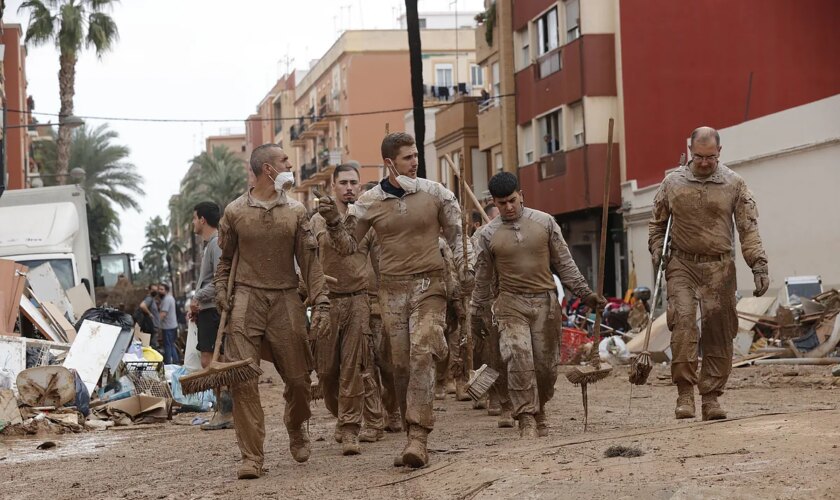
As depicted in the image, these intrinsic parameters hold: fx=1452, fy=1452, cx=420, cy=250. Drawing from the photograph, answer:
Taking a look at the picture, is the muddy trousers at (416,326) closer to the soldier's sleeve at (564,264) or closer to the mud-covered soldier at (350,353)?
the mud-covered soldier at (350,353)

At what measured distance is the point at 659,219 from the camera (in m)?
10.9

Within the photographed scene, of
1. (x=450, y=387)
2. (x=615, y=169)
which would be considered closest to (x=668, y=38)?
(x=615, y=169)

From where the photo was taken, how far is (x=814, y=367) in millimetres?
18312

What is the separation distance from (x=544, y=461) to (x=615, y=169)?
2870cm

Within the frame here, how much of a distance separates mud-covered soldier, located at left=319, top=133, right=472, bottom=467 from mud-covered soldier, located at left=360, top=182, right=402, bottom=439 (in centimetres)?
112

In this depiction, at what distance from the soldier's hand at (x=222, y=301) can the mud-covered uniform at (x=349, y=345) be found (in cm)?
156

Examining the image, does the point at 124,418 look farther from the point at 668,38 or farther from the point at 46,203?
the point at 668,38

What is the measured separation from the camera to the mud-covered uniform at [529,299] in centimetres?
1033

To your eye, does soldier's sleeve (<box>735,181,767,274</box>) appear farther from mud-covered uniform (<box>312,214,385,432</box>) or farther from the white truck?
the white truck

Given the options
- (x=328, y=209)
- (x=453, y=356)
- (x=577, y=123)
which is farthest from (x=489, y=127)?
(x=328, y=209)

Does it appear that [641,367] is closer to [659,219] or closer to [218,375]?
[659,219]

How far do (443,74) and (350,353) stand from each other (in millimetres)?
58616

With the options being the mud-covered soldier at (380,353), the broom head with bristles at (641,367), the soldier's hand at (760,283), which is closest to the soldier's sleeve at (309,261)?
the mud-covered soldier at (380,353)

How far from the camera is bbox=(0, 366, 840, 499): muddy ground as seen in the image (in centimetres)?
713
